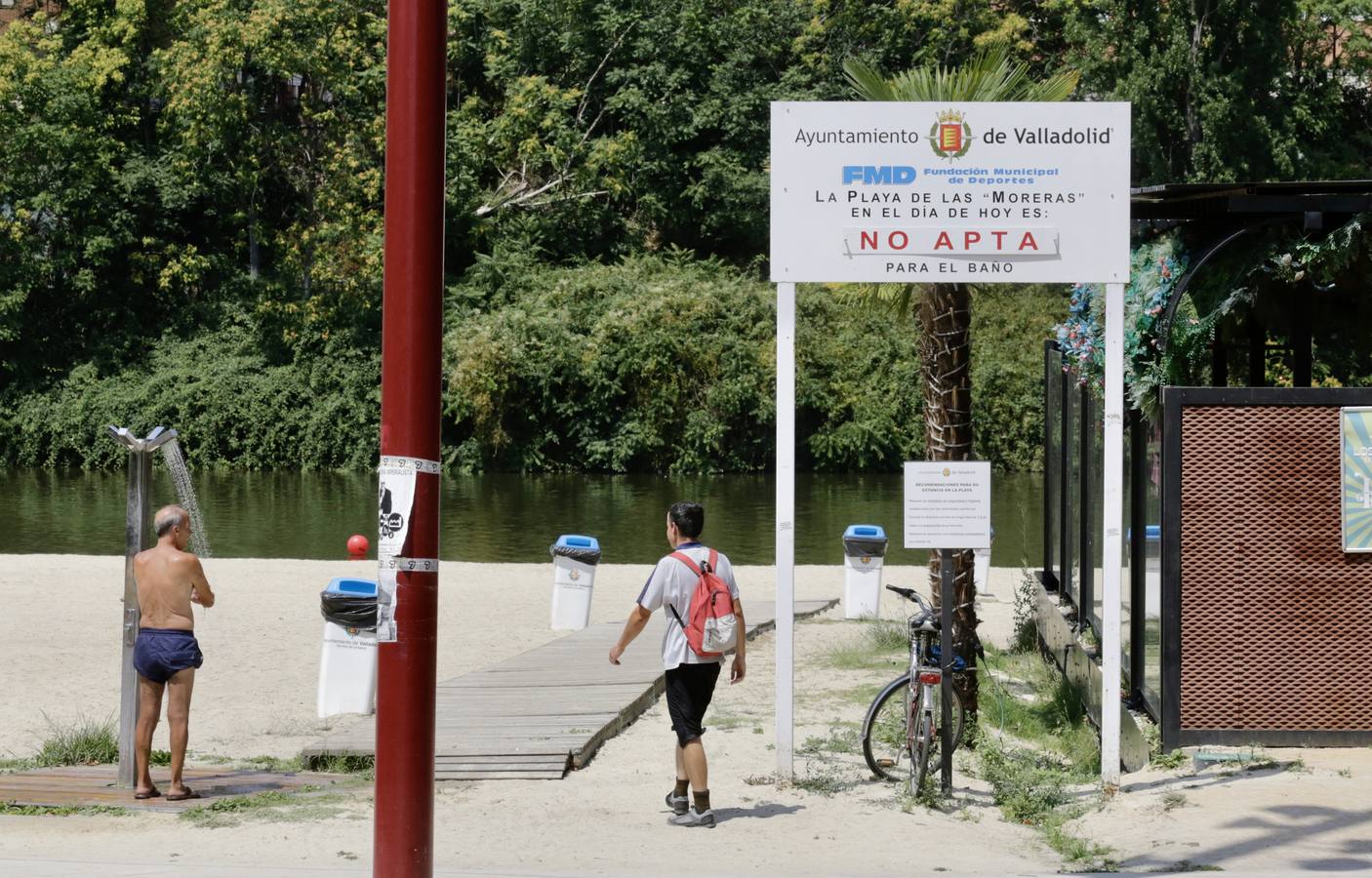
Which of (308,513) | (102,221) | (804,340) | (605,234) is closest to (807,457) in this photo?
(804,340)

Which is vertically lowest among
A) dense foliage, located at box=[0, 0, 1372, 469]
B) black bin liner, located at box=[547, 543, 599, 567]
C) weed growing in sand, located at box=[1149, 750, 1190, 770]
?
weed growing in sand, located at box=[1149, 750, 1190, 770]

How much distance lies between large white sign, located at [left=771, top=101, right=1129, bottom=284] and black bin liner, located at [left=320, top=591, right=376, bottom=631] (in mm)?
4142

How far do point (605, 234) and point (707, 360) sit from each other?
824cm

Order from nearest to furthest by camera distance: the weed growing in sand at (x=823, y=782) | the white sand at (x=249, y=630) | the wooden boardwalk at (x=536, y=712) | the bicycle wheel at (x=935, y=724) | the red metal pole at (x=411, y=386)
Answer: the red metal pole at (x=411, y=386)
the bicycle wheel at (x=935, y=724)
the weed growing in sand at (x=823, y=782)
the wooden boardwalk at (x=536, y=712)
the white sand at (x=249, y=630)

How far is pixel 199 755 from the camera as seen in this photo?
10.2 meters

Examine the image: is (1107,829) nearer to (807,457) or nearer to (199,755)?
(199,755)

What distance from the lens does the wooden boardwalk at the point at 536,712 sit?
9.16 meters

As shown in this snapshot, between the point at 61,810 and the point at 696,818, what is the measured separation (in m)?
3.19

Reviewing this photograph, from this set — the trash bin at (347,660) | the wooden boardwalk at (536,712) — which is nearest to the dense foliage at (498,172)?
the wooden boardwalk at (536,712)

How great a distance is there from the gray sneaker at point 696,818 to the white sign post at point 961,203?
1.07m

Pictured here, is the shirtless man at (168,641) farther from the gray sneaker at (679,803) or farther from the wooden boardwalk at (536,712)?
the gray sneaker at (679,803)

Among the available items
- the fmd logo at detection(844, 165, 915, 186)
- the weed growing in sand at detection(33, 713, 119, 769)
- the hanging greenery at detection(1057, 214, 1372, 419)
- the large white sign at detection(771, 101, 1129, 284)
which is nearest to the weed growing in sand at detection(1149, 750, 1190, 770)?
the hanging greenery at detection(1057, 214, 1372, 419)

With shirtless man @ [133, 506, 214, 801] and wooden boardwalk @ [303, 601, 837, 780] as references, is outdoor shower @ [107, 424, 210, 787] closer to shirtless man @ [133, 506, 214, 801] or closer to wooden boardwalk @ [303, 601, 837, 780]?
shirtless man @ [133, 506, 214, 801]

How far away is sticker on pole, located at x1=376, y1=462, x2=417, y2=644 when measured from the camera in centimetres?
529
